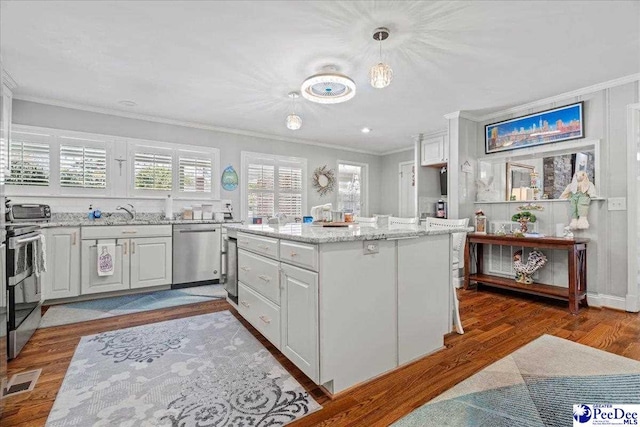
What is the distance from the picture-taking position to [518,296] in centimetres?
371

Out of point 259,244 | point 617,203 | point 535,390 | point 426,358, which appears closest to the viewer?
point 535,390

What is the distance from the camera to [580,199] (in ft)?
10.9

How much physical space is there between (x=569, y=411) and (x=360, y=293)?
1.18m

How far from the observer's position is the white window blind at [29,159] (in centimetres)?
358

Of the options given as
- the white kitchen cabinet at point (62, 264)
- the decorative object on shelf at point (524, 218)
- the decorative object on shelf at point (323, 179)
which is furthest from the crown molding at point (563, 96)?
the white kitchen cabinet at point (62, 264)

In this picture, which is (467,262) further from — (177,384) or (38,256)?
(38,256)

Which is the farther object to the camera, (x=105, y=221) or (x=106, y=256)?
(x=105, y=221)

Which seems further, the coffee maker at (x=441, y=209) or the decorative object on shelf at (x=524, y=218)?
the coffee maker at (x=441, y=209)

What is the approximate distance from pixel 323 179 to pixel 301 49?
361 centimetres

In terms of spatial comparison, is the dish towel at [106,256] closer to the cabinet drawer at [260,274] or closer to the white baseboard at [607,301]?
the cabinet drawer at [260,274]

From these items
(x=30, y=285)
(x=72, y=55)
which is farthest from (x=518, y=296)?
(x=72, y=55)

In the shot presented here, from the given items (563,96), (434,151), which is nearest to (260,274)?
(563,96)

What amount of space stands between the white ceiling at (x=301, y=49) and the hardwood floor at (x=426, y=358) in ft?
7.81

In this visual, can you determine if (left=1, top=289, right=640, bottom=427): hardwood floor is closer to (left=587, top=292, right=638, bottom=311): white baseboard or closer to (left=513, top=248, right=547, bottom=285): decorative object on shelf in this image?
(left=587, top=292, right=638, bottom=311): white baseboard
